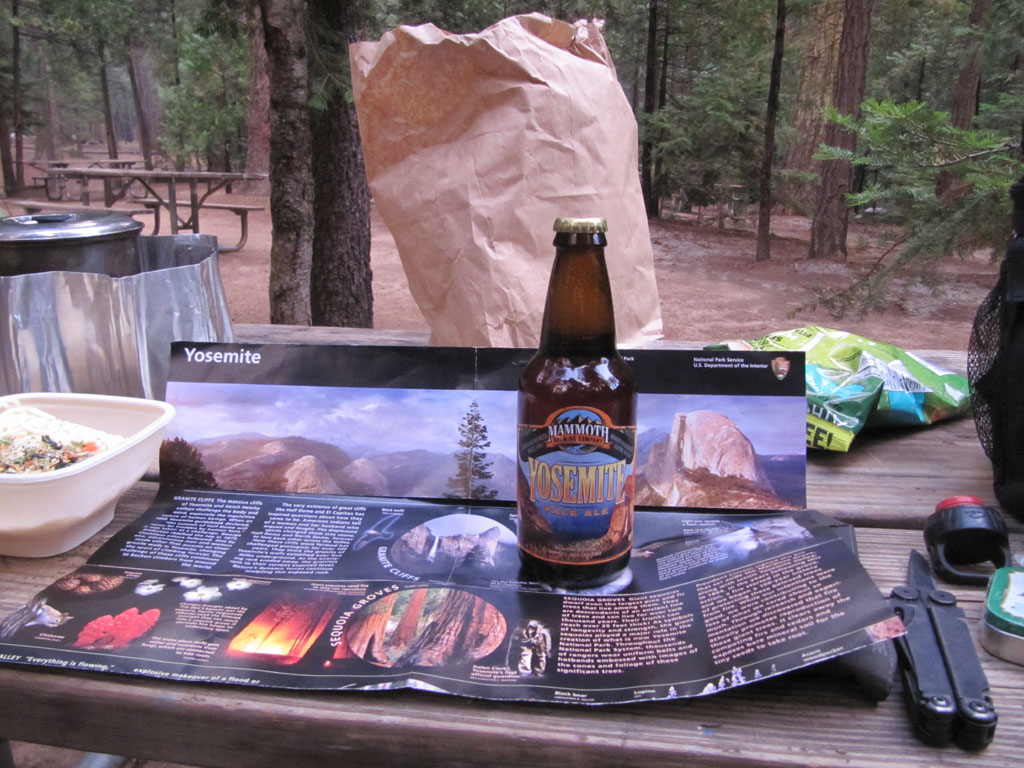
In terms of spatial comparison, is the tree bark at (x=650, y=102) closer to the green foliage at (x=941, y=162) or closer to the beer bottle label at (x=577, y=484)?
the green foliage at (x=941, y=162)

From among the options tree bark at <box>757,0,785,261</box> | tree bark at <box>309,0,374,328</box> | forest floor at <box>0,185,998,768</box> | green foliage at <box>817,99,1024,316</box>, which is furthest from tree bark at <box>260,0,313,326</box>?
tree bark at <box>757,0,785,261</box>

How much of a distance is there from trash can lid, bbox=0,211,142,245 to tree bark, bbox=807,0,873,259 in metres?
5.74

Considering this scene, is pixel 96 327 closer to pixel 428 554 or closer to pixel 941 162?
pixel 428 554

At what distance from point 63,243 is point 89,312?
0.11 meters

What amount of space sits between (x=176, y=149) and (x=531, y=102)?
14.7 meters

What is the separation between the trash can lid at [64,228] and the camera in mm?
774

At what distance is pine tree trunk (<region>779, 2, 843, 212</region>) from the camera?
988 cm

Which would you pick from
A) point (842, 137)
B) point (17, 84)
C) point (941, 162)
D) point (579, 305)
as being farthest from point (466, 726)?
point (17, 84)

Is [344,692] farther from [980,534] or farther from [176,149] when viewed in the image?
[176,149]

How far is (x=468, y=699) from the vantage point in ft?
1.47

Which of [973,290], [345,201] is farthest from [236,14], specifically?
[973,290]

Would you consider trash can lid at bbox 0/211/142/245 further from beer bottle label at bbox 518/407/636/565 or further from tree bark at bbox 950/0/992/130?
tree bark at bbox 950/0/992/130

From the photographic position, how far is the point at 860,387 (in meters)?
0.81

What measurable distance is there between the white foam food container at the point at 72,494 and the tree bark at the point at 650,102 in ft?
25.9
